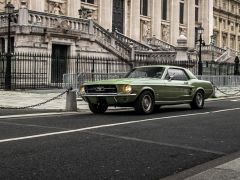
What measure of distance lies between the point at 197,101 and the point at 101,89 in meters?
4.25

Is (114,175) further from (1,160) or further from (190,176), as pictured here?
(1,160)

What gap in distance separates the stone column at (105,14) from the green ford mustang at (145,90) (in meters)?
29.4

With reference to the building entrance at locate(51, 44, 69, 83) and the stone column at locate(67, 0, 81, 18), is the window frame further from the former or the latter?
the building entrance at locate(51, 44, 69, 83)

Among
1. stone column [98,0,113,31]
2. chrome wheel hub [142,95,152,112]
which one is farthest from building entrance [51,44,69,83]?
stone column [98,0,113,31]

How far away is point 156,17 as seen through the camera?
54562 millimetres

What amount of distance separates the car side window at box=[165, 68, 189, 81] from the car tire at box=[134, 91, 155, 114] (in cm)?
127

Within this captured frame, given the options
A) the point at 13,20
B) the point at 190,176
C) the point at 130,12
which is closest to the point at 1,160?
the point at 190,176

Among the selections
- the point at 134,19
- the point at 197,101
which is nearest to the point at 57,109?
the point at 197,101

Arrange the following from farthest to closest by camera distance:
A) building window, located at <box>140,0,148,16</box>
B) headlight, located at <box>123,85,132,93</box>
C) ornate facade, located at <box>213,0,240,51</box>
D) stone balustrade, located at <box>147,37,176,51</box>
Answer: ornate facade, located at <box>213,0,240,51</box>, building window, located at <box>140,0,148,16</box>, stone balustrade, located at <box>147,37,176,51</box>, headlight, located at <box>123,85,132,93</box>

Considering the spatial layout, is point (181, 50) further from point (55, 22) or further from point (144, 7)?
point (144, 7)

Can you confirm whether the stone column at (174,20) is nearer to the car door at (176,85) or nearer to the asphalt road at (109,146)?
the car door at (176,85)

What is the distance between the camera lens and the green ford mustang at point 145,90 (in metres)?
14.2

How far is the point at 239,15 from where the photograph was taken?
91.2 m

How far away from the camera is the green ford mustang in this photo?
14195 millimetres
